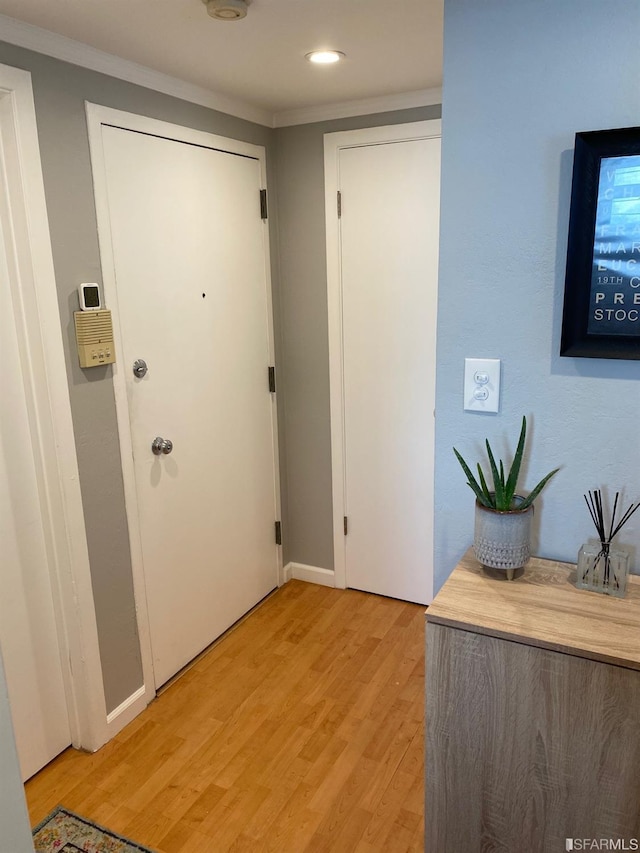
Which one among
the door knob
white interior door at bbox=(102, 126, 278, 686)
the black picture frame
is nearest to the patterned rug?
white interior door at bbox=(102, 126, 278, 686)

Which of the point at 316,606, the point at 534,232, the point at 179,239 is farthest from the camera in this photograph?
the point at 316,606

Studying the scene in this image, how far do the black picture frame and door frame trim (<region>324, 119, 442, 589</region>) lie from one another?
1269mm

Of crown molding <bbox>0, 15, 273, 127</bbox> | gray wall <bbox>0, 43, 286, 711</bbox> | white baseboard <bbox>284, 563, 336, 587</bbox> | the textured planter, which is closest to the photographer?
the textured planter

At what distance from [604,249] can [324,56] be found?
117 cm

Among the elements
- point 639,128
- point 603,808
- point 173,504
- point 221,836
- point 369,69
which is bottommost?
point 221,836

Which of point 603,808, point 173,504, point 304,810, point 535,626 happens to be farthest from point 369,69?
point 304,810

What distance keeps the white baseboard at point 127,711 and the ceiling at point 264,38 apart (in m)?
2.09

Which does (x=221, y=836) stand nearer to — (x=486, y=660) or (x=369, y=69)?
(x=486, y=660)

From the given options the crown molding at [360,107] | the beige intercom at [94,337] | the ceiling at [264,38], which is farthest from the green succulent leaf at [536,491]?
the crown molding at [360,107]

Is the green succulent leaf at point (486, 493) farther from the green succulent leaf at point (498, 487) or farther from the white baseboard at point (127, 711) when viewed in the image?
the white baseboard at point (127, 711)

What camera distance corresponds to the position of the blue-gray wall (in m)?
1.35

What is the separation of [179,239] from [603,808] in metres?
2.09

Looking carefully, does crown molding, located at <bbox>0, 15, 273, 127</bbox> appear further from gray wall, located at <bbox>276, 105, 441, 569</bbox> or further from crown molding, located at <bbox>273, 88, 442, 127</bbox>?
gray wall, located at <bbox>276, 105, 441, 569</bbox>

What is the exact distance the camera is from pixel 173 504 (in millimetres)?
2449
